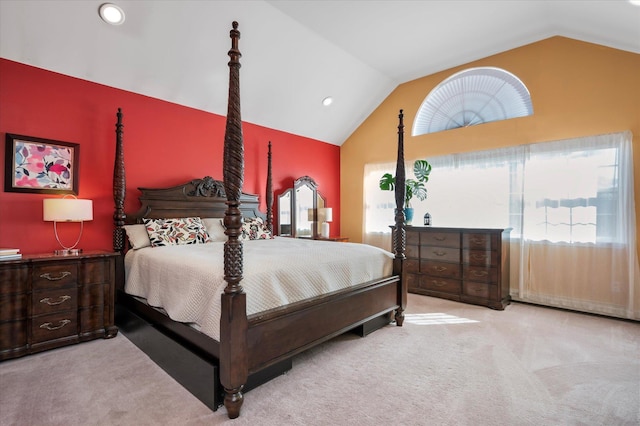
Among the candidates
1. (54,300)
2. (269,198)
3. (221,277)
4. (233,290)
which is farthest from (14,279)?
(269,198)

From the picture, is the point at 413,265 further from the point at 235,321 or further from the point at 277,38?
the point at 277,38

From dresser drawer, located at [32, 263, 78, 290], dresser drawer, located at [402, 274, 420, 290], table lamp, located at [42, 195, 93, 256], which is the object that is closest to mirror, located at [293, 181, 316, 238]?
dresser drawer, located at [402, 274, 420, 290]

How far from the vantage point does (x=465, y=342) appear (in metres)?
2.78

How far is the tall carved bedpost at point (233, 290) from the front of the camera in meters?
1.73

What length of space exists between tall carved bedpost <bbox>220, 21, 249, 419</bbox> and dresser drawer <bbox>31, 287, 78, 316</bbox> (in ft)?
6.12

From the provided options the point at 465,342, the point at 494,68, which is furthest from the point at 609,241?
the point at 494,68

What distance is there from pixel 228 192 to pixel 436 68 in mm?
4299

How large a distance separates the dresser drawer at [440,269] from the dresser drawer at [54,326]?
400 cm

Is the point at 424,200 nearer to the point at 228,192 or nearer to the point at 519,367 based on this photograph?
the point at 519,367

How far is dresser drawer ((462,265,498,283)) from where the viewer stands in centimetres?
382

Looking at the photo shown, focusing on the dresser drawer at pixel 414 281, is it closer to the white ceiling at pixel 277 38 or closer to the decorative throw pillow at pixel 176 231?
the decorative throw pillow at pixel 176 231

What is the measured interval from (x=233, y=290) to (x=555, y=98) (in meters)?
4.37

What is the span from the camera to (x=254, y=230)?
4.11 metres

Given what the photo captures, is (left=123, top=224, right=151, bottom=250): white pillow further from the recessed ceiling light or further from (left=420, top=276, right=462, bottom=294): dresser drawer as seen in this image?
(left=420, top=276, right=462, bottom=294): dresser drawer
